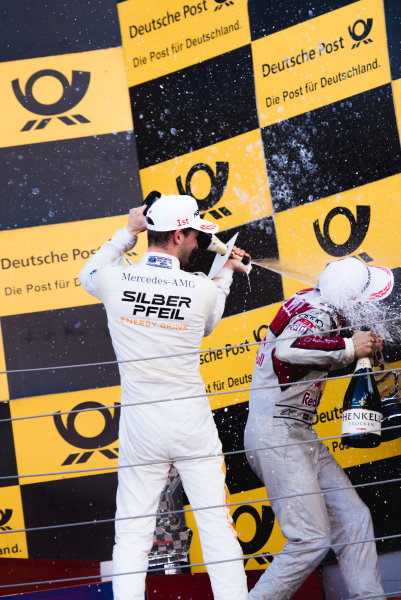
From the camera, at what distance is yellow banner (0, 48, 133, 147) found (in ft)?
10.2

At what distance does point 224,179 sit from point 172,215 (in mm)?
904

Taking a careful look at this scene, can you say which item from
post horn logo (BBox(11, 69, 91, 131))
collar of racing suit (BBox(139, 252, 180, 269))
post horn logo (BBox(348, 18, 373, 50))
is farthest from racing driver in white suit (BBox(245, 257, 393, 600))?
post horn logo (BBox(11, 69, 91, 131))

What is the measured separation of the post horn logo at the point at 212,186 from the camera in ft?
10.3

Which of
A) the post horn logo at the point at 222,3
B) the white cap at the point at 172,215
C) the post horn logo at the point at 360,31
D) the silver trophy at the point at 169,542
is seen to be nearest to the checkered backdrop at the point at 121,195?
the post horn logo at the point at 222,3

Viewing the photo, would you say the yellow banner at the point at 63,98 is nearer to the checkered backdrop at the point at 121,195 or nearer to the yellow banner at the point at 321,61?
the checkered backdrop at the point at 121,195

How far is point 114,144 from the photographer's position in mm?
3139

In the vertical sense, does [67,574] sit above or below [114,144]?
below

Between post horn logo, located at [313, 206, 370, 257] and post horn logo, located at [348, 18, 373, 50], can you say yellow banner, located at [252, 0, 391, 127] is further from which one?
post horn logo, located at [313, 206, 370, 257]

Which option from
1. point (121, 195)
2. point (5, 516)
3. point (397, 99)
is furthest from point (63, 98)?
point (5, 516)

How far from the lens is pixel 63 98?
10.3 feet

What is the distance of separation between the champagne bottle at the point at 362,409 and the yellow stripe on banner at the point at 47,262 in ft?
3.35

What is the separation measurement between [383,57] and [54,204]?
1289 millimetres

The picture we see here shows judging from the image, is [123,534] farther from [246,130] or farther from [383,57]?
[383,57]

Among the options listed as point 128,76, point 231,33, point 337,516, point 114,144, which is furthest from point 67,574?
point 231,33
